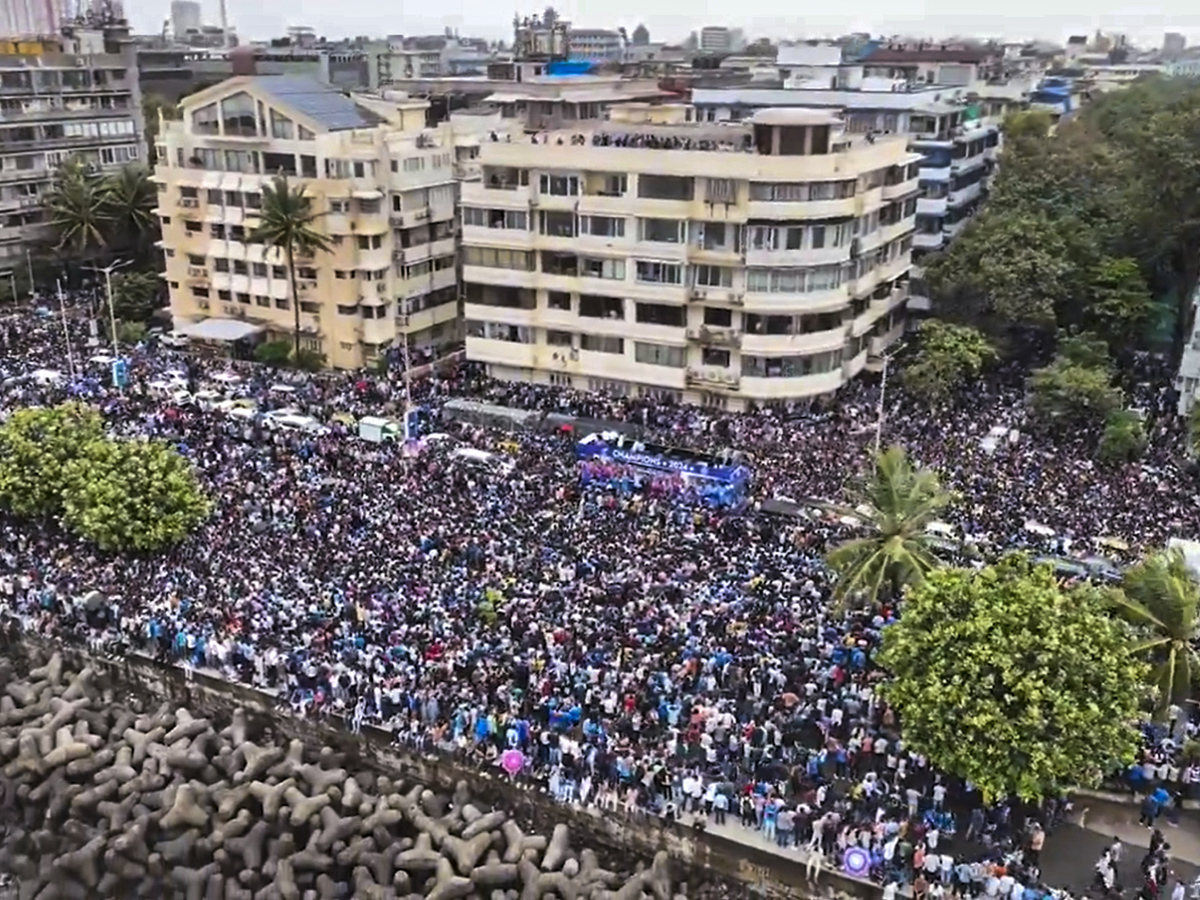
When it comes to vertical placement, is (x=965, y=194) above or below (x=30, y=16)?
below

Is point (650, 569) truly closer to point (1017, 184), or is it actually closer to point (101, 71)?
point (1017, 184)

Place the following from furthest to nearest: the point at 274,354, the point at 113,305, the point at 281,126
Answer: the point at 113,305 < the point at 274,354 < the point at 281,126

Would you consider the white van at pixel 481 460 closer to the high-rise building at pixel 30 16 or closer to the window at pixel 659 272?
the window at pixel 659 272

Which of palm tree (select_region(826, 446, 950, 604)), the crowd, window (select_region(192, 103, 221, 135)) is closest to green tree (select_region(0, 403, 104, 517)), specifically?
the crowd

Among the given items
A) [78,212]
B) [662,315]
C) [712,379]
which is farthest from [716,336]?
[78,212]

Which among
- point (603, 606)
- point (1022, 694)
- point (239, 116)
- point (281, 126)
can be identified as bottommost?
point (603, 606)

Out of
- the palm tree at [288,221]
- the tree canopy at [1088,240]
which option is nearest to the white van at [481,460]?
the palm tree at [288,221]

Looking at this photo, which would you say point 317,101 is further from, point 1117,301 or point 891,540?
point 891,540
